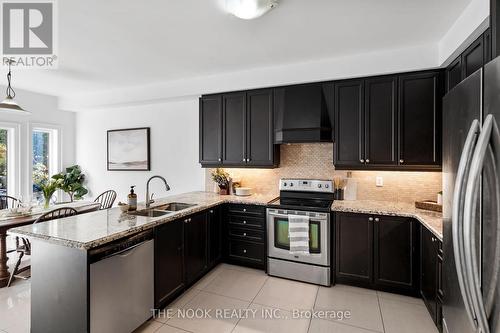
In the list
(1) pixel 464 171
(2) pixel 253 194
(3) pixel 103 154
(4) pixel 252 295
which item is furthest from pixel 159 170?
(1) pixel 464 171

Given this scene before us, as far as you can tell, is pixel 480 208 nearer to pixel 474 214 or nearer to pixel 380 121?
pixel 474 214

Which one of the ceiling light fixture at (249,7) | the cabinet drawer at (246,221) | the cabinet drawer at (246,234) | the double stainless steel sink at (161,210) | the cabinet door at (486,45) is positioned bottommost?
the cabinet drawer at (246,234)

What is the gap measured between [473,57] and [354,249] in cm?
211

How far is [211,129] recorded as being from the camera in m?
3.88

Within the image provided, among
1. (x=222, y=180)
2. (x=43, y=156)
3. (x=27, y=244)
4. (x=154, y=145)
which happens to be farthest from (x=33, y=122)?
(x=222, y=180)

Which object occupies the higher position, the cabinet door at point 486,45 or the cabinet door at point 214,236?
the cabinet door at point 486,45

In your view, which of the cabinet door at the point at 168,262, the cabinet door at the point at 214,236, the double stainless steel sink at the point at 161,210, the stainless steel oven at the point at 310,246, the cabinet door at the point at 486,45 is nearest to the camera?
the cabinet door at the point at 486,45

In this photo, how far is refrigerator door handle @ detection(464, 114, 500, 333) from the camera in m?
0.89

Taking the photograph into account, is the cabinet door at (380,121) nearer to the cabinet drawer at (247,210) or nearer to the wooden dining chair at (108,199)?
the cabinet drawer at (247,210)

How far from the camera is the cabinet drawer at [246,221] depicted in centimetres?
330

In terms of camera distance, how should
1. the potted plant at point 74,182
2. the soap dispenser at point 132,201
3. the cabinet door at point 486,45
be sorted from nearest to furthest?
1. the cabinet door at point 486,45
2. the soap dispenser at point 132,201
3. the potted plant at point 74,182

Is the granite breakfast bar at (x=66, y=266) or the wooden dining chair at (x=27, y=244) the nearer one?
the granite breakfast bar at (x=66, y=266)

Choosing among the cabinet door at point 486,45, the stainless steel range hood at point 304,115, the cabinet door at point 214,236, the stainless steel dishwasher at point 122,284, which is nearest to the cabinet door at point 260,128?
the stainless steel range hood at point 304,115

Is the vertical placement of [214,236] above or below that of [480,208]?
below
